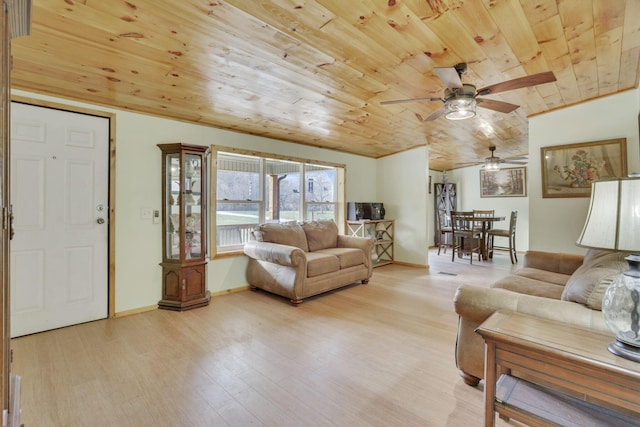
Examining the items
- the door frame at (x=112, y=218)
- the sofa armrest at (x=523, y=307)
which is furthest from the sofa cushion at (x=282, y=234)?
the sofa armrest at (x=523, y=307)

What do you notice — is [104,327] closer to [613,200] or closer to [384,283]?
[384,283]

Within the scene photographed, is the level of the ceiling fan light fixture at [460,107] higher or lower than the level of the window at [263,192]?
higher

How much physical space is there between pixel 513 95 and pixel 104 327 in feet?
15.8

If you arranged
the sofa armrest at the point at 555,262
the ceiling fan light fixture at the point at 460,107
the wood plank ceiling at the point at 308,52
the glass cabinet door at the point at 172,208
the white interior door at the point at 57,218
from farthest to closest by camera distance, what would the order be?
the glass cabinet door at the point at 172,208 < the sofa armrest at the point at 555,262 < the white interior door at the point at 57,218 < the ceiling fan light fixture at the point at 460,107 < the wood plank ceiling at the point at 308,52

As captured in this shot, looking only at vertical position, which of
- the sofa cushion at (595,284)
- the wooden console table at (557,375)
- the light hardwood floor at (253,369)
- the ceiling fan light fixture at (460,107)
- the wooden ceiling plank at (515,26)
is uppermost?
the wooden ceiling plank at (515,26)

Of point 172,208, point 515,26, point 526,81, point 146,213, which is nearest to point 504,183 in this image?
point 526,81

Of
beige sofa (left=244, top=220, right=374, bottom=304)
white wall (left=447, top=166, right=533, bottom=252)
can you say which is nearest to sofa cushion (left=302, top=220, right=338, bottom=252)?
beige sofa (left=244, top=220, right=374, bottom=304)

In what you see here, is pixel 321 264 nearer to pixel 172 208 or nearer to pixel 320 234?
pixel 320 234

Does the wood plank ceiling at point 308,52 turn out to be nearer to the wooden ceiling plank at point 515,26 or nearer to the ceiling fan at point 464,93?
the wooden ceiling plank at point 515,26

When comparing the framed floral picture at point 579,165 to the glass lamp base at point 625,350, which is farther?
the framed floral picture at point 579,165

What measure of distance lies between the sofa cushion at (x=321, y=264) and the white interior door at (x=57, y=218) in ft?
7.04

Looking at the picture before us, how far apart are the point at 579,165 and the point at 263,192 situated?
4.12 m

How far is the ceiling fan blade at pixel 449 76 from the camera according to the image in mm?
2057

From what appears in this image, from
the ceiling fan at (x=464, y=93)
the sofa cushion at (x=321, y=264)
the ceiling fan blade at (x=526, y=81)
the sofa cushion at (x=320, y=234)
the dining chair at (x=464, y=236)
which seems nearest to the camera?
the ceiling fan blade at (x=526, y=81)
